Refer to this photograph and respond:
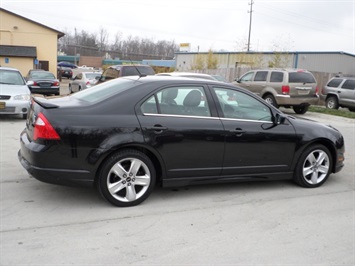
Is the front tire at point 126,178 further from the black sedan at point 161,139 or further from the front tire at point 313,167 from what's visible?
the front tire at point 313,167

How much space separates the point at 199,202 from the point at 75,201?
1.54 m

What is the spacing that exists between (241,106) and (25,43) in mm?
35106

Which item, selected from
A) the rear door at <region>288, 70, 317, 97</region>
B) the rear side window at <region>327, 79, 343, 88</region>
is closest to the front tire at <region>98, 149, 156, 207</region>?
the rear door at <region>288, 70, 317, 97</region>

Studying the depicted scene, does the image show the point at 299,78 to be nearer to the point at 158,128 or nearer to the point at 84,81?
the point at 84,81

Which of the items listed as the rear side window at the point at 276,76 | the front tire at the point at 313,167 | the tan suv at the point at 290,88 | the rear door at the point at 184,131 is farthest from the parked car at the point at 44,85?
the front tire at the point at 313,167

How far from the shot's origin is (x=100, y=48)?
97.3 metres

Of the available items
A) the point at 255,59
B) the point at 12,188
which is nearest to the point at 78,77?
the point at 12,188

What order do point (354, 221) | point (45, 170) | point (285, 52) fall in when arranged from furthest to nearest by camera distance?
point (285, 52) → point (354, 221) → point (45, 170)

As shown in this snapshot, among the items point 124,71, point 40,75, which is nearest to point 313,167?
point 124,71

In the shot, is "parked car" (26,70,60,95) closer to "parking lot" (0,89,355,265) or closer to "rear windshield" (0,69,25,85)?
"rear windshield" (0,69,25,85)

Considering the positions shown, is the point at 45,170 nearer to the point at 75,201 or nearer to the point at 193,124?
the point at 75,201

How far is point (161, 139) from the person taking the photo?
15.1ft

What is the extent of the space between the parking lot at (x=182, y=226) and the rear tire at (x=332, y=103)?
47.6 ft

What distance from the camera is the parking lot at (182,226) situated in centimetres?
350
